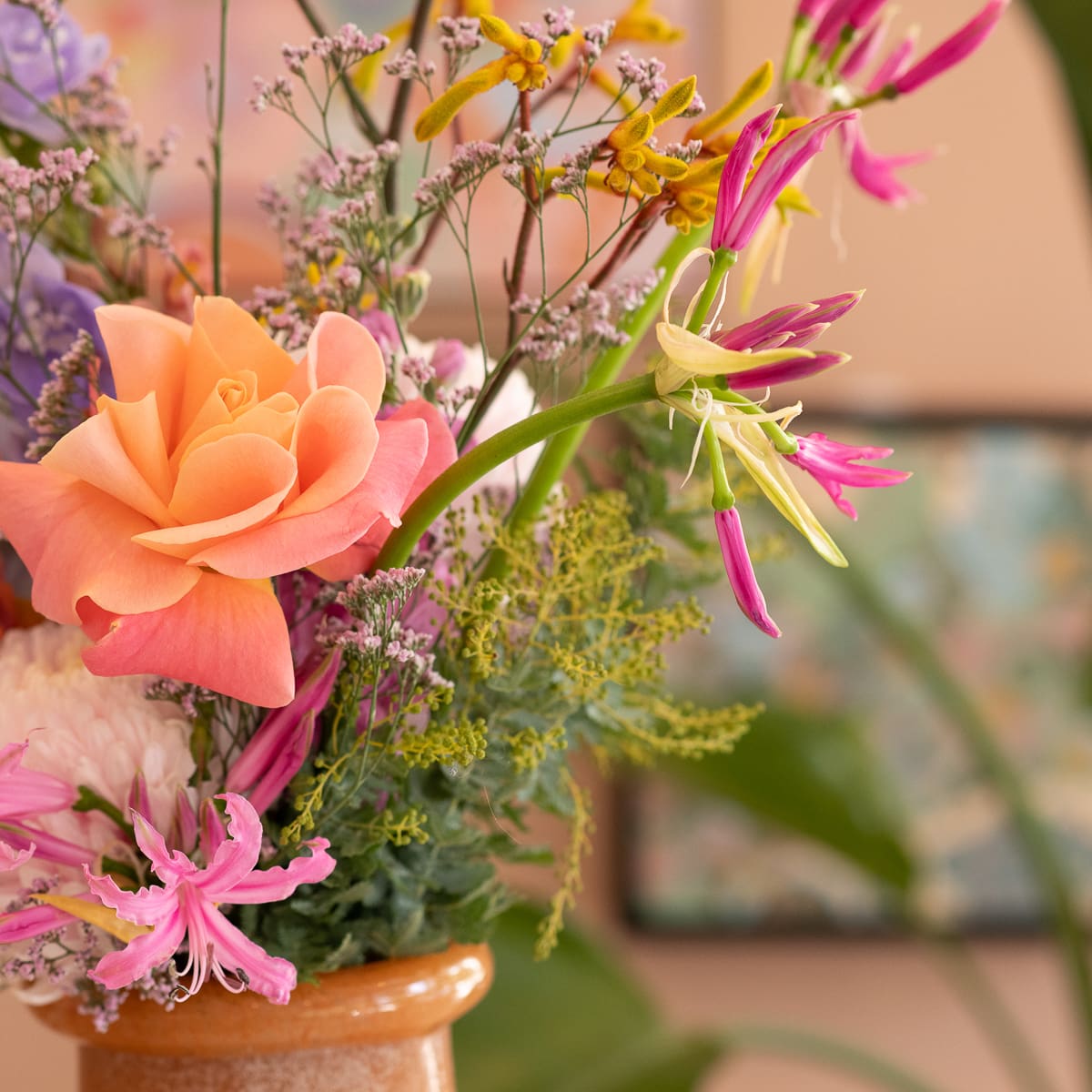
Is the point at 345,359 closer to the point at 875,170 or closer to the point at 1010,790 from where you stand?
the point at 875,170

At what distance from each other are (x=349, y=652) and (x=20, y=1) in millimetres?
184

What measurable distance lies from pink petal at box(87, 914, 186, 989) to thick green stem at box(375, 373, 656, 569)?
79 mm

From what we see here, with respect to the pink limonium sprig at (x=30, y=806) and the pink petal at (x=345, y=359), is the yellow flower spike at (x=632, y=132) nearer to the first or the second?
the pink petal at (x=345, y=359)

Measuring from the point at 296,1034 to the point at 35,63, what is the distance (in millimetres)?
256

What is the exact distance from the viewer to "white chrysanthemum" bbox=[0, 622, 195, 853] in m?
0.26

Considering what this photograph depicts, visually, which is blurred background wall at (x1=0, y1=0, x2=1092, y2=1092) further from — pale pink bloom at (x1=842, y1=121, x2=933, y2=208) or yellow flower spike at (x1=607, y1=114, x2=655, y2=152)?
yellow flower spike at (x1=607, y1=114, x2=655, y2=152)

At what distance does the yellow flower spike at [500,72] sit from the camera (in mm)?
240

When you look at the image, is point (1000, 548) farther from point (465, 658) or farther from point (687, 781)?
point (465, 658)

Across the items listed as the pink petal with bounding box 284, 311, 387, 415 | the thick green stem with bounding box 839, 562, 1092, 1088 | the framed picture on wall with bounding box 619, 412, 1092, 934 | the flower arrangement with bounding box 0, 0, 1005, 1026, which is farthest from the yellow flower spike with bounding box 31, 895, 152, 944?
the framed picture on wall with bounding box 619, 412, 1092, 934

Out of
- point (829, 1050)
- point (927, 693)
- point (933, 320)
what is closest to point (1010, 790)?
point (829, 1050)

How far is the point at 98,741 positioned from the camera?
0.85 feet

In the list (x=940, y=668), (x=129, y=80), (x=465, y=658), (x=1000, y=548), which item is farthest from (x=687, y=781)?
(x=129, y=80)

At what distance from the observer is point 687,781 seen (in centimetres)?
98

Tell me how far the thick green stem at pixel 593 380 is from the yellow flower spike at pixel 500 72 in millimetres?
57
